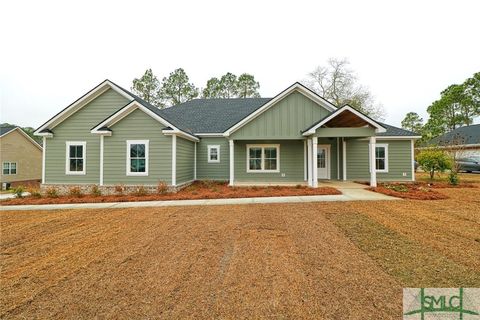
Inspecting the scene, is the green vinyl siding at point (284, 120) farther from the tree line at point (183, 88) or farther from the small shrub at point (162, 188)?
the tree line at point (183, 88)

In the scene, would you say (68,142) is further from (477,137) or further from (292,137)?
(477,137)

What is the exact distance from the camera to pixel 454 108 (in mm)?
41531

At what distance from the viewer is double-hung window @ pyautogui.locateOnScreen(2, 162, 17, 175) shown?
23541mm

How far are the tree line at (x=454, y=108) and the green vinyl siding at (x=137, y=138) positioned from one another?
44.5 metres

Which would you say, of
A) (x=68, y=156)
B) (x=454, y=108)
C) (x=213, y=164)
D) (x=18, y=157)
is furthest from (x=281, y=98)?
(x=454, y=108)

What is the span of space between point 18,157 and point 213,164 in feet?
77.5

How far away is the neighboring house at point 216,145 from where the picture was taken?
1223 cm

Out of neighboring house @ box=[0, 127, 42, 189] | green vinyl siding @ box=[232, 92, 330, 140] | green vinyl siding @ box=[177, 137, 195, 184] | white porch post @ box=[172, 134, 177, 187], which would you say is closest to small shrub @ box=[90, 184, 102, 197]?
white porch post @ box=[172, 134, 177, 187]

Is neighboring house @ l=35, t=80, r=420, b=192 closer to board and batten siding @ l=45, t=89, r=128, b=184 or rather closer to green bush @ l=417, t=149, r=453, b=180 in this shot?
board and batten siding @ l=45, t=89, r=128, b=184

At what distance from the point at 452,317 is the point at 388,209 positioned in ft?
19.7

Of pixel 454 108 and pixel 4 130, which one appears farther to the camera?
pixel 454 108

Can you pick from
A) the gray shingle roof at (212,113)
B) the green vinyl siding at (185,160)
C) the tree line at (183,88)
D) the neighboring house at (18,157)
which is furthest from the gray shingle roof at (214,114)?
the neighboring house at (18,157)

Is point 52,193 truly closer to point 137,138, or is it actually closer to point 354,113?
point 137,138

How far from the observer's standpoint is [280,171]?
15.1m
